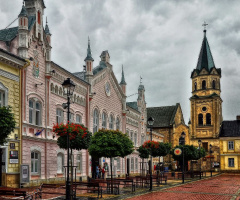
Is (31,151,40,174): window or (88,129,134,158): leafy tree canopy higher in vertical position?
(88,129,134,158): leafy tree canopy

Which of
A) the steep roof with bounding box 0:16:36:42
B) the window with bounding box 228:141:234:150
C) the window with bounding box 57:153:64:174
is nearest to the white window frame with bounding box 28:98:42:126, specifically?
the window with bounding box 57:153:64:174

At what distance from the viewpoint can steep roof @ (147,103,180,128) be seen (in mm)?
71500

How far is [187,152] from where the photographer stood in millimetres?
42406

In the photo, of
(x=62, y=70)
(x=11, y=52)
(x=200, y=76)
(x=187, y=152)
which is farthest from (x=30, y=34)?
(x=200, y=76)

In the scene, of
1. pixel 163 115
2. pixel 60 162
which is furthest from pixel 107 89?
pixel 163 115

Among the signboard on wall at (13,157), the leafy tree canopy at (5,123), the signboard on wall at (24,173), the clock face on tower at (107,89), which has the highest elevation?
the clock face on tower at (107,89)

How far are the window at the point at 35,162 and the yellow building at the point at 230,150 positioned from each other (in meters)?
47.4

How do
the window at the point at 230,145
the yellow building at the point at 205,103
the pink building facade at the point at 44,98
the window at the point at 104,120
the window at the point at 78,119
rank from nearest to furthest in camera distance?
the pink building facade at the point at 44,98, the window at the point at 78,119, the window at the point at 104,120, the window at the point at 230,145, the yellow building at the point at 205,103

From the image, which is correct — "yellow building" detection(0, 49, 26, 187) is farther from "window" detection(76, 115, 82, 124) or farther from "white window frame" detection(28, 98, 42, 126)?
"window" detection(76, 115, 82, 124)

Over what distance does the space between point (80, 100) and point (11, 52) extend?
33.8 feet

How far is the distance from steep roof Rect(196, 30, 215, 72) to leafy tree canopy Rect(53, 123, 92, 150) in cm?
5418

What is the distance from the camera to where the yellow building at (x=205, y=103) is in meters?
69.2

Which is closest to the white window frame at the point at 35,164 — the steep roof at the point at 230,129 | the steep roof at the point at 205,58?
the steep roof at the point at 230,129

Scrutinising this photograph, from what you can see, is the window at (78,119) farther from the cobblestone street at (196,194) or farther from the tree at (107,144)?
the cobblestone street at (196,194)
